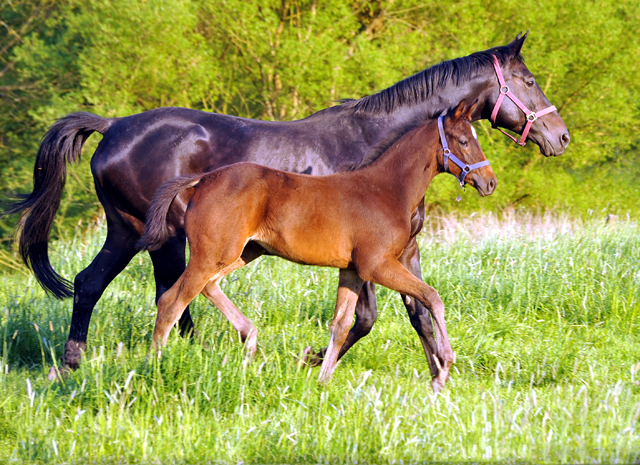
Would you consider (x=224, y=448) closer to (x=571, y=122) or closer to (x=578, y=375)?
(x=578, y=375)

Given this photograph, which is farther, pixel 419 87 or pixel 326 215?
pixel 419 87

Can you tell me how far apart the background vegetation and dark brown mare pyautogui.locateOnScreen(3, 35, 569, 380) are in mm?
8799

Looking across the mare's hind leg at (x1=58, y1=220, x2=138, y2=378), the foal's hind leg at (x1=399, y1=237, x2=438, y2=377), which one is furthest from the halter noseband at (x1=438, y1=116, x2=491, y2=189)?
the mare's hind leg at (x1=58, y1=220, x2=138, y2=378)

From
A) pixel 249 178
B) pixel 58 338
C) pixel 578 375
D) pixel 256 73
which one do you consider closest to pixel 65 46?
pixel 256 73

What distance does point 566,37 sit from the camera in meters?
17.9

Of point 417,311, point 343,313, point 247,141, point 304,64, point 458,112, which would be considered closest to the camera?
point 458,112

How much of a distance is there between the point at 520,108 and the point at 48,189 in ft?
12.2

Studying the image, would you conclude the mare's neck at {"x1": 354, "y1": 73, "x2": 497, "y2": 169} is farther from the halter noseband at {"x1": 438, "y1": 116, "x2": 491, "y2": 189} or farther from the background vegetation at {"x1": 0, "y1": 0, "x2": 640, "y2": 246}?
the background vegetation at {"x1": 0, "y1": 0, "x2": 640, "y2": 246}

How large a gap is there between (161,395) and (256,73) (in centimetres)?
1361

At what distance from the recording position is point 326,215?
4.02m

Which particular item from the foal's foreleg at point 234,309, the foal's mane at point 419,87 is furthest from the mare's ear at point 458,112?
the foal's foreleg at point 234,309

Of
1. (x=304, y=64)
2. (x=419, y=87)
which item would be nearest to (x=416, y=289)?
(x=419, y=87)

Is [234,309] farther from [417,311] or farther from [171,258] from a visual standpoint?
[417,311]

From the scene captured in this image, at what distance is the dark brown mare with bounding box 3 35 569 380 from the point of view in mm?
4848
